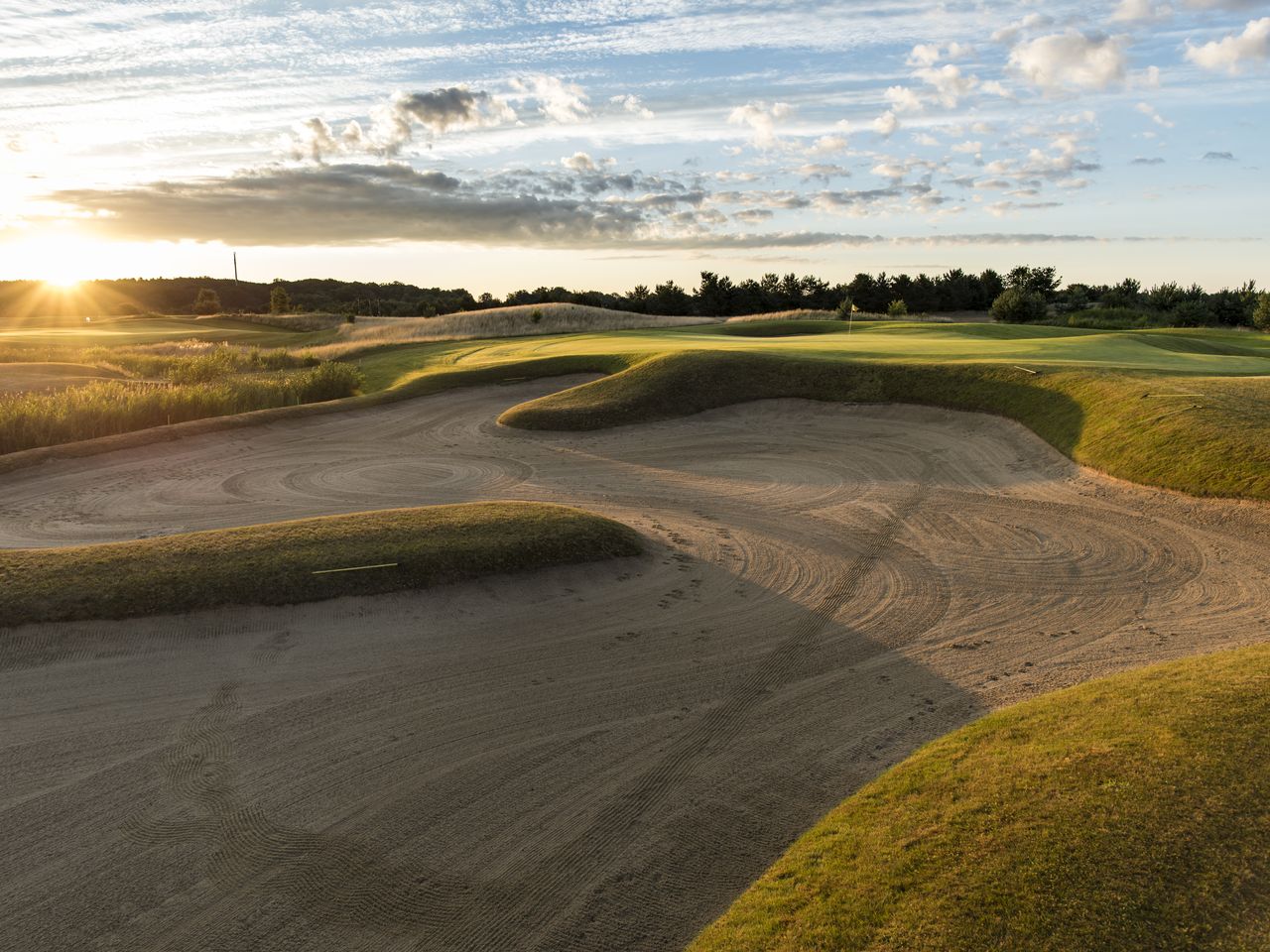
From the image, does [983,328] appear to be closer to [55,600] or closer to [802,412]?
[802,412]

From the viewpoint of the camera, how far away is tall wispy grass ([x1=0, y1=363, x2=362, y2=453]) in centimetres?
1998

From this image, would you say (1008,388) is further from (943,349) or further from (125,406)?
(125,406)

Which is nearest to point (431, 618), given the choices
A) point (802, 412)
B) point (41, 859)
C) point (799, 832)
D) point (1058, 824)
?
point (41, 859)

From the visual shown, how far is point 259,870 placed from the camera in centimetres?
641

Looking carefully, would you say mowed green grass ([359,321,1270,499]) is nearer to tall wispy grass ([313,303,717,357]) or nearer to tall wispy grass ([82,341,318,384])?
tall wispy grass ([82,341,318,384])

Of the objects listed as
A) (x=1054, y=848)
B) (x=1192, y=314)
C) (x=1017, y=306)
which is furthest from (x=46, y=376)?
(x=1192, y=314)

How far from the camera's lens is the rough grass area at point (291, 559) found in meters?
10.1

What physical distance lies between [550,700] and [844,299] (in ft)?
253

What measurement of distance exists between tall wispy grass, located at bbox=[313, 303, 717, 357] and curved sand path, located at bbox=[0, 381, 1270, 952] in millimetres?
36446

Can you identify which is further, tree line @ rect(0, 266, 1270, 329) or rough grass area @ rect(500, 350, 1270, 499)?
tree line @ rect(0, 266, 1270, 329)

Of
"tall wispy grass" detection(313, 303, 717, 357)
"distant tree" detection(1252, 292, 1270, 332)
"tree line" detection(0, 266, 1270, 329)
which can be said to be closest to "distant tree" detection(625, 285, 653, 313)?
"tree line" detection(0, 266, 1270, 329)

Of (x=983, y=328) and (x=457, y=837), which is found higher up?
(x=983, y=328)

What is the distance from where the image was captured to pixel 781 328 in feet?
163

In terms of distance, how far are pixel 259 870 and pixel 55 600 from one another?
5.41 meters
